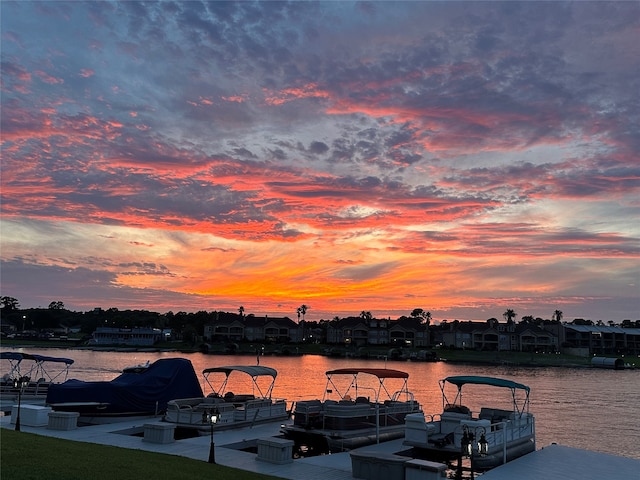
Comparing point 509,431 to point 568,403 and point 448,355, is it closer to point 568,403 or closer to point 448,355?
point 568,403

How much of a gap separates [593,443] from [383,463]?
3086cm

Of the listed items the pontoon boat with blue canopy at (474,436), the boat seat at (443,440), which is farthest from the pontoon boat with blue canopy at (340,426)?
the boat seat at (443,440)

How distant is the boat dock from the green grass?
357cm

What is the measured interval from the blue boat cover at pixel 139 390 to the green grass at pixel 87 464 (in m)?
14.1

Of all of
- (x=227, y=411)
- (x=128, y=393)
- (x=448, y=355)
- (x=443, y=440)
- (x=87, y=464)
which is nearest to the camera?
(x=87, y=464)

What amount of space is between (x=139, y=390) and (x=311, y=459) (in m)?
14.6

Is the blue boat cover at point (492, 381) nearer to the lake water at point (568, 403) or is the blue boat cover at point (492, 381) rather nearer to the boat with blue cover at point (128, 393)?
the lake water at point (568, 403)

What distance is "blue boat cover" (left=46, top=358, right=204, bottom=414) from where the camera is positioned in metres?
33.1

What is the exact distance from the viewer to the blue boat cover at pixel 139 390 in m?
33.1

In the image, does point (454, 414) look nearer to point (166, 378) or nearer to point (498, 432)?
point (498, 432)

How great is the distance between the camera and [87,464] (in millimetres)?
15180

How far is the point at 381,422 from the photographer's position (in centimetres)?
3169

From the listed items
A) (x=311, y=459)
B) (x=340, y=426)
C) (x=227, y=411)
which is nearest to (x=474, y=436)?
(x=311, y=459)

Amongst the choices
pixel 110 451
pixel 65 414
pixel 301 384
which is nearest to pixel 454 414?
pixel 110 451
